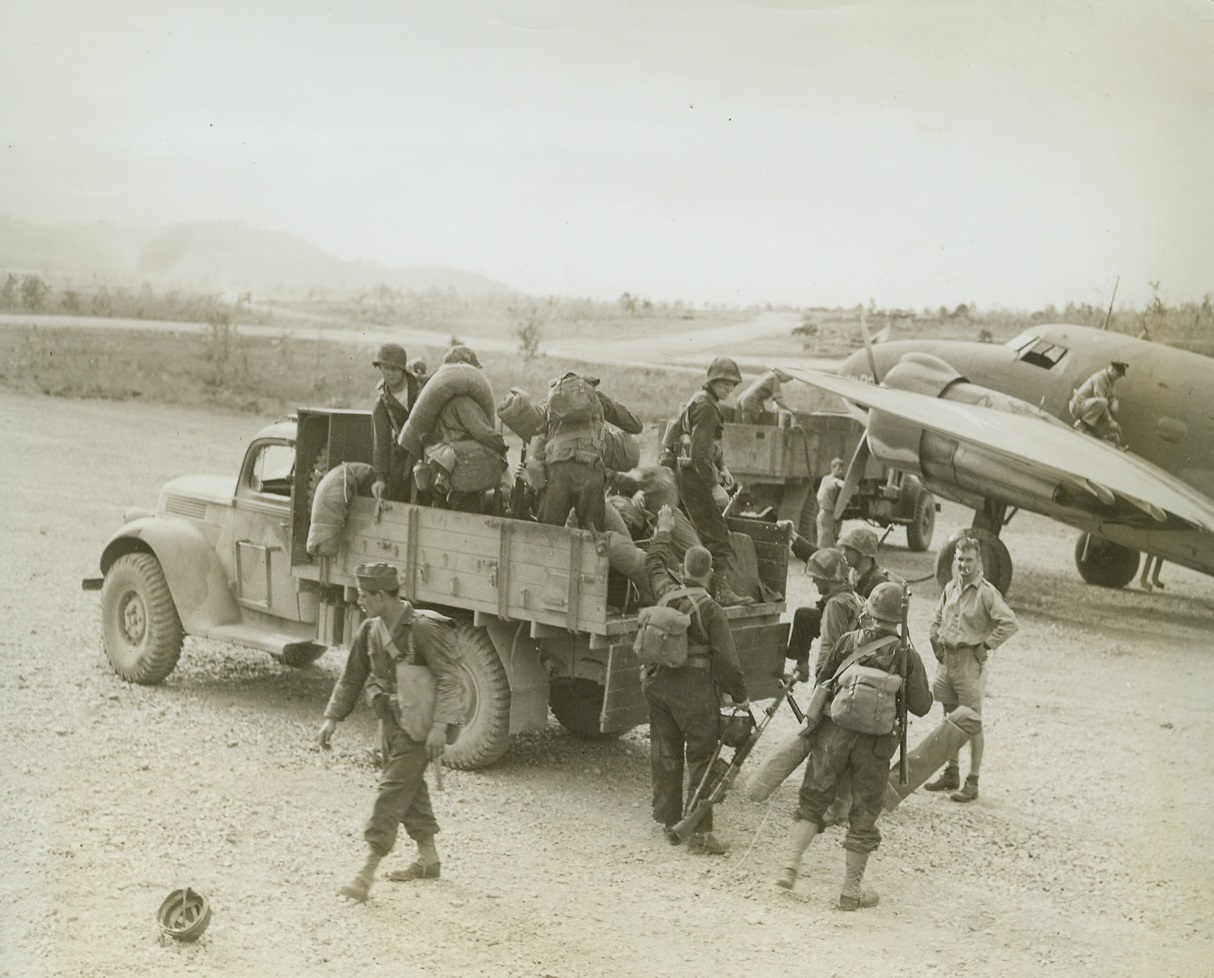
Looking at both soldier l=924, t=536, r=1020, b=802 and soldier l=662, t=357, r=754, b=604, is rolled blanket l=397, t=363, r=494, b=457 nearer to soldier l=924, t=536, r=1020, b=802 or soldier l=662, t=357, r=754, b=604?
soldier l=662, t=357, r=754, b=604

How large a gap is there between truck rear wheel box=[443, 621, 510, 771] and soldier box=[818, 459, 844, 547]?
8843 millimetres

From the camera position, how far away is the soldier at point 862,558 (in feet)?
21.5

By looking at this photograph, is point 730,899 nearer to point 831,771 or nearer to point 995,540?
point 831,771

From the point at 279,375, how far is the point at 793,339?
12384mm

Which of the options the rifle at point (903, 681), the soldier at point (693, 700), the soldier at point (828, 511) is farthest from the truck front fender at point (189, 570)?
the soldier at point (828, 511)

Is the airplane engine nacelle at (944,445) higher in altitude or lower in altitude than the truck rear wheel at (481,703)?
higher

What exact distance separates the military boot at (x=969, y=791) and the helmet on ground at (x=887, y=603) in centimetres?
209

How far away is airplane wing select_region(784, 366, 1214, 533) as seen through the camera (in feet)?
39.0

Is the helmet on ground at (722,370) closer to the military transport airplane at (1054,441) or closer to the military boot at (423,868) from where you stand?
the military boot at (423,868)

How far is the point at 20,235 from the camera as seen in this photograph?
17203 mm

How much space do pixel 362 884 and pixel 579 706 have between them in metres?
2.83

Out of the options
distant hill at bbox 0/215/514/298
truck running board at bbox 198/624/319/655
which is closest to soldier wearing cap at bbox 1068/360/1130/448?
truck running board at bbox 198/624/319/655

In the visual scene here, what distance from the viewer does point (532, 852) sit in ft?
19.9

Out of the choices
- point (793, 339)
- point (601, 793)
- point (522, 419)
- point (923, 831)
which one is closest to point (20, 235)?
point (522, 419)
